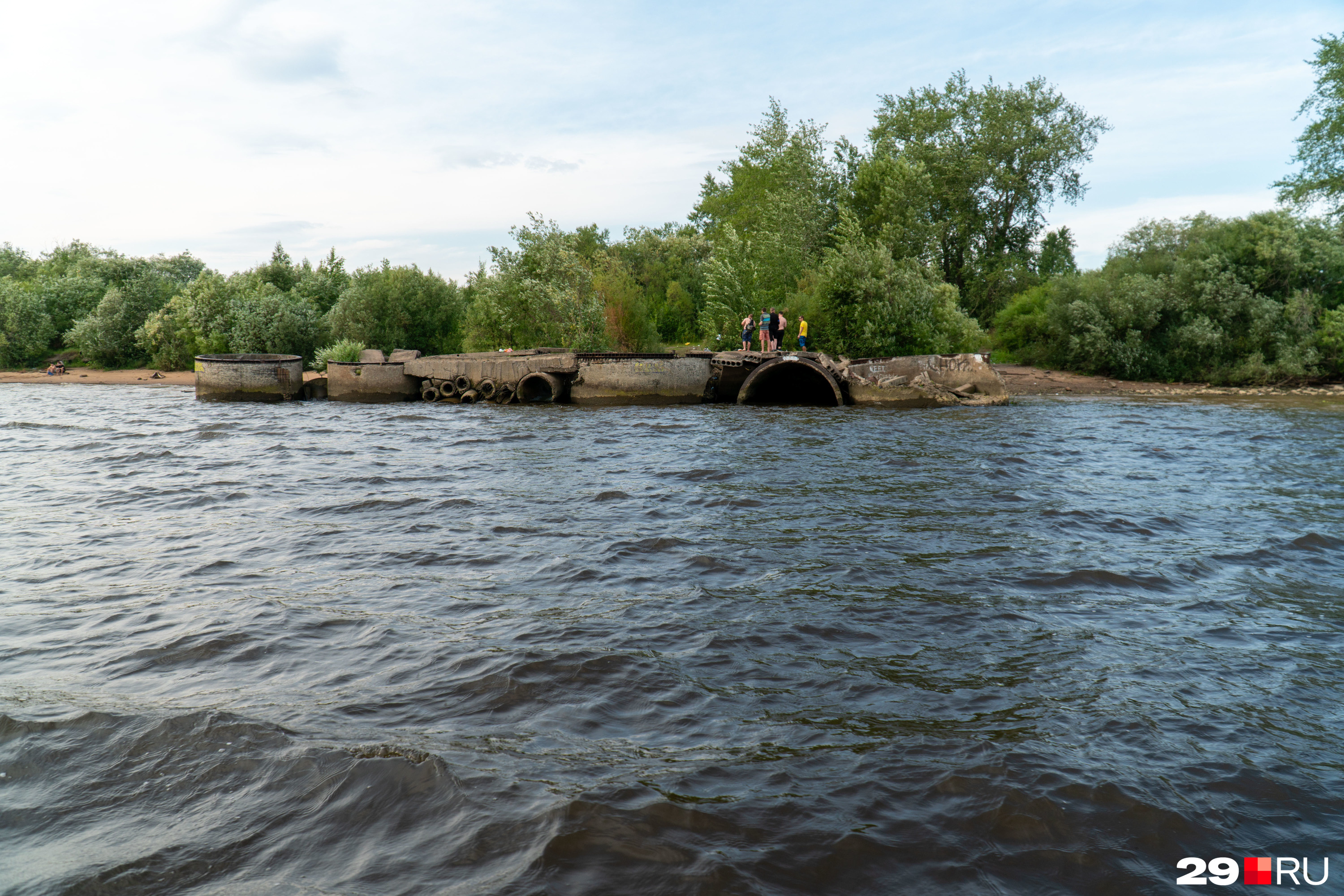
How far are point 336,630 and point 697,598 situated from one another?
297cm

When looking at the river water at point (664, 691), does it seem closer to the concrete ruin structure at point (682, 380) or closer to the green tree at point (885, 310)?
the concrete ruin structure at point (682, 380)

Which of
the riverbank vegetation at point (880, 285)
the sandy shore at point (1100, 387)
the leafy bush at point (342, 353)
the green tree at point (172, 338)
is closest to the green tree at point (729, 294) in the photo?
the riverbank vegetation at point (880, 285)

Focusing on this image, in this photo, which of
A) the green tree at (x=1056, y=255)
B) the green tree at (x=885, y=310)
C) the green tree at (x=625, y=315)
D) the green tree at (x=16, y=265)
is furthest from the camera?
the green tree at (x=16, y=265)

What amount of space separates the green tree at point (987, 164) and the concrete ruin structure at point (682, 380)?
789 inches

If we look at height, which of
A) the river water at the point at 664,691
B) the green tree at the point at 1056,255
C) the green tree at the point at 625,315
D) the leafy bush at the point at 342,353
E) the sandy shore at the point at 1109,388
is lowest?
the river water at the point at 664,691

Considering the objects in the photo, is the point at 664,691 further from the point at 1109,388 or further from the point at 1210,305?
the point at 1210,305

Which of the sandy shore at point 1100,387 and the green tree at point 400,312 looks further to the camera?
the green tree at point 400,312

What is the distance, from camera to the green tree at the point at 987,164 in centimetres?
4731

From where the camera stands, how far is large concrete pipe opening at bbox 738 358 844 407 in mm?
28469

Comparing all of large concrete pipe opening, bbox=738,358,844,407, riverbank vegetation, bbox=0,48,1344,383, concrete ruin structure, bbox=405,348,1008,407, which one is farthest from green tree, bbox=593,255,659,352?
large concrete pipe opening, bbox=738,358,844,407

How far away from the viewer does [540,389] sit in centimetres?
3178

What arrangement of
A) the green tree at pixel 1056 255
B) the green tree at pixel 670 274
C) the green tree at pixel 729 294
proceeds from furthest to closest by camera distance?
the green tree at pixel 670 274 < the green tree at pixel 1056 255 < the green tree at pixel 729 294

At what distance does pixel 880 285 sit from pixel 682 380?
416 inches

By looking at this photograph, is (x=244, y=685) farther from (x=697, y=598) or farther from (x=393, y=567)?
(x=697, y=598)
